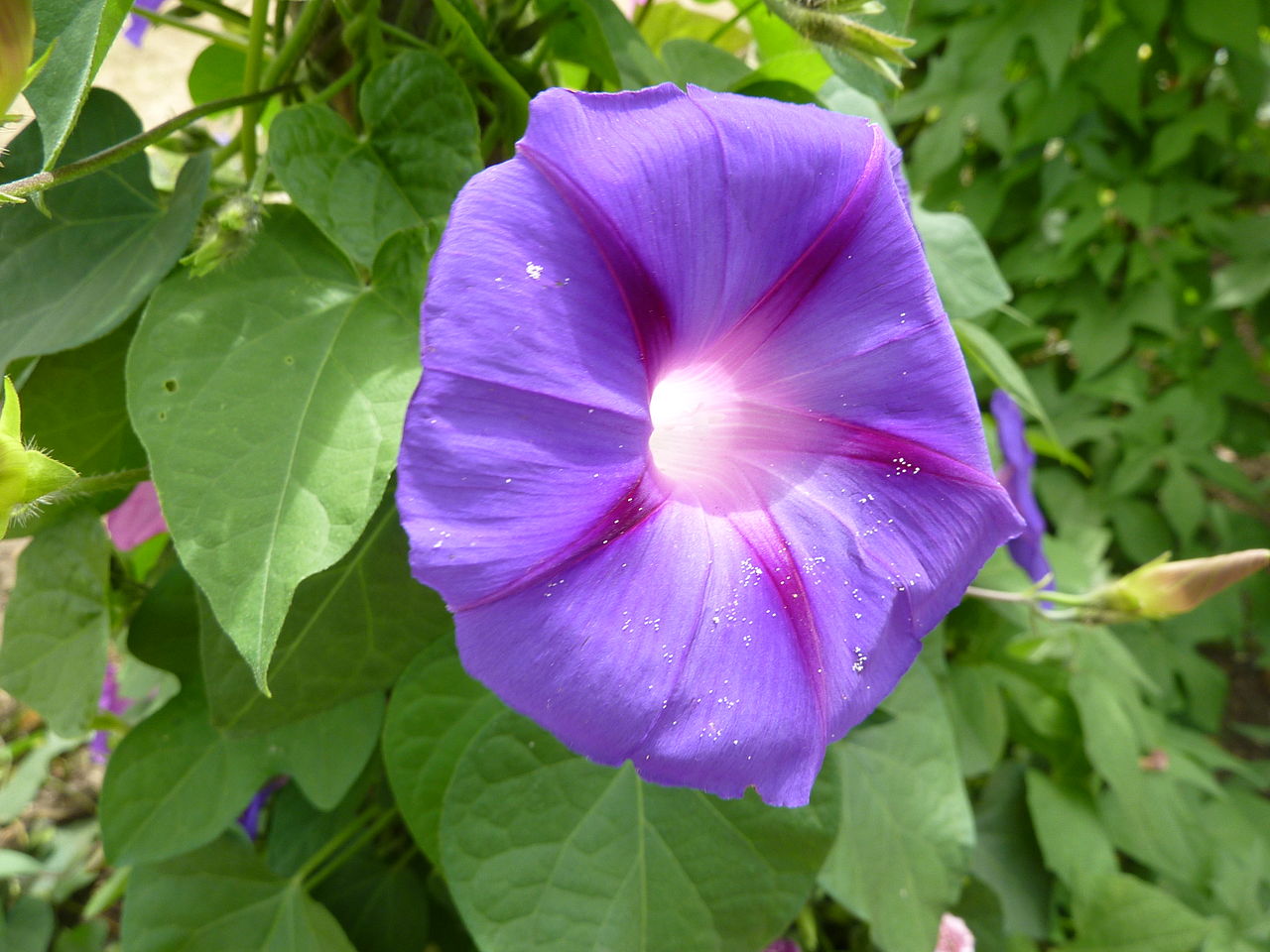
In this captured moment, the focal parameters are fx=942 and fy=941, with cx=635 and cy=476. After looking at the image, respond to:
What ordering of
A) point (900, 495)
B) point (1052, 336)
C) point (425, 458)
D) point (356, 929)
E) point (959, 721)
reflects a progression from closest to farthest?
1. point (425, 458)
2. point (900, 495)
3. point (356, 929)
4. point (959, 721)
5. point (1052, 336)

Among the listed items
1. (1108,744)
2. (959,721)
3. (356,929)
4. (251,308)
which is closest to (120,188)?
(251,308)

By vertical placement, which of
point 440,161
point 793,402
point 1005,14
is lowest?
point 1005,14

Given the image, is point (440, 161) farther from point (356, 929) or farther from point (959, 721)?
point (959, 721)

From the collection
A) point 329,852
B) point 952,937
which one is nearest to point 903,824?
point 952,937

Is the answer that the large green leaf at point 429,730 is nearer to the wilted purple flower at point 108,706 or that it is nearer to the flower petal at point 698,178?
the flower petal at point 698,178

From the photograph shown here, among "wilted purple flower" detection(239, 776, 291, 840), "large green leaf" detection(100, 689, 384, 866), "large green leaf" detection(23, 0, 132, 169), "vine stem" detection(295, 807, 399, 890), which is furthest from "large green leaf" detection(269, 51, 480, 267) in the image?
"wilted purple flower" detection(239, 776, 291, 840)

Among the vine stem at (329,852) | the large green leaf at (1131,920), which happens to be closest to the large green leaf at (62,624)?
the vine stem at (329,852)

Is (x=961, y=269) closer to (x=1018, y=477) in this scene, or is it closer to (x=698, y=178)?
(x=1018, y=477)
